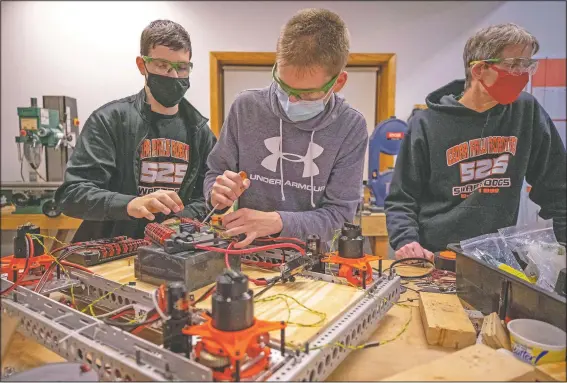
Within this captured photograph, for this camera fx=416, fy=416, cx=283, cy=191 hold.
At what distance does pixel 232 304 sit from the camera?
2.05 feet

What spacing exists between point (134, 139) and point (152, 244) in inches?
28.6

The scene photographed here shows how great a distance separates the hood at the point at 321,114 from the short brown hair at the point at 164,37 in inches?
19.1

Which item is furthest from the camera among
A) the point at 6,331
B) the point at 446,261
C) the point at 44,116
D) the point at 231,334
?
the point at 44,116

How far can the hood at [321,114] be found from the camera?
1.38m

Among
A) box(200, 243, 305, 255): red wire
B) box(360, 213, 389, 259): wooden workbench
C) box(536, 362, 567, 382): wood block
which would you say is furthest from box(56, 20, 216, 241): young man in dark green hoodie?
box(360, 213, 389, 259): wooden workbench

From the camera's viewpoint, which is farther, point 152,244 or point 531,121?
point 531,121

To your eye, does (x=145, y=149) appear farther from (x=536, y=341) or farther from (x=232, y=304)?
(x=536, y=341)

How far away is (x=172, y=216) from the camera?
1462mm

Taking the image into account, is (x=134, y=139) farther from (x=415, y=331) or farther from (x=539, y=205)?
(x=539, y=205)

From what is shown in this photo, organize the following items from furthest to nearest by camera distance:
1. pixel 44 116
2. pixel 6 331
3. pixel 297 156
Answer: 1. pixel 44 116
2. pixel 297 156
3. pixel 6 331

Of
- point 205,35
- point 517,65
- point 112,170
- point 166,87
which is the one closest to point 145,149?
point 112,170

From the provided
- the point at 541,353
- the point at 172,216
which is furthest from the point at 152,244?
the point at 541,353

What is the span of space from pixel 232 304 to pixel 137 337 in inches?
7.5

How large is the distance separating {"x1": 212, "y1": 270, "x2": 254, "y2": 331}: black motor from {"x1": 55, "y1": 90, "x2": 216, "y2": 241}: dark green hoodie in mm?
910
